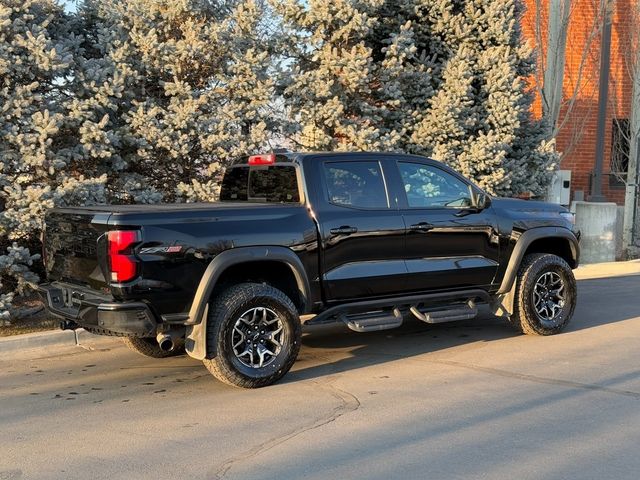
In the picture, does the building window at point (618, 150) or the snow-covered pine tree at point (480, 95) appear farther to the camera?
the building window at point (618, 150)

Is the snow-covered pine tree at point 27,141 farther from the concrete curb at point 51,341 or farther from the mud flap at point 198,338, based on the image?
the mud flap at point 198,338

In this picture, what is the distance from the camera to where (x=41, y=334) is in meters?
7.68

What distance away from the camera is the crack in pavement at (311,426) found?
4.45 meters

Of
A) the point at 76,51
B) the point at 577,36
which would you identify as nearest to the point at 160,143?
the point at 76,51

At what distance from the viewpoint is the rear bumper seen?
5586 millimetres

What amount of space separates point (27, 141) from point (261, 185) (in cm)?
285

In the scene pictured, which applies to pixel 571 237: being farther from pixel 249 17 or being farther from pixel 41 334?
pixel 41 334

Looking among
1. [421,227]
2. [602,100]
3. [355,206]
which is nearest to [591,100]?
[602,100]

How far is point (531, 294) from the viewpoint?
7.95 metres

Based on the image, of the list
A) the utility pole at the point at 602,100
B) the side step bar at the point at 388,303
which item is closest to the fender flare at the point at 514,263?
the side step bar at the point at 388,303

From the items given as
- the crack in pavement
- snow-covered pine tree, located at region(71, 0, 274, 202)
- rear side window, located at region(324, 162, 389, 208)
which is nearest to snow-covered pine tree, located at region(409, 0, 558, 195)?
snow-covered pine tree, located at region(71, 0, 274, 202)

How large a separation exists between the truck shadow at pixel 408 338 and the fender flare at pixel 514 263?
1.26 ft

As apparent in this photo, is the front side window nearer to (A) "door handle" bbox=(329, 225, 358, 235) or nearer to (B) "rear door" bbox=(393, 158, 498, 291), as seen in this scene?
(B) "rear door" bbox=(393, 158, 498, 291)

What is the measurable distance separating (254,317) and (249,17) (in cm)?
528
